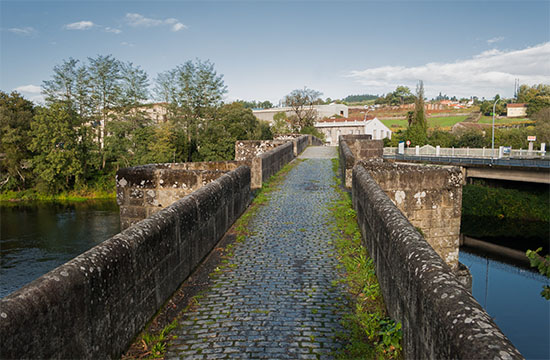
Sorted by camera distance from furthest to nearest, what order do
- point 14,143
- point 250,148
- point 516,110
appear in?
point 516,110
point 14,143
point 250,148

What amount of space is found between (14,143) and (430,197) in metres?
48.3

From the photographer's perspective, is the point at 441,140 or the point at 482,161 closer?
the point at 482,161

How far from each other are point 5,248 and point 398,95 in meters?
Result: 169

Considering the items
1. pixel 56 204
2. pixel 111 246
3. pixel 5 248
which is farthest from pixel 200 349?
pixel 56 204

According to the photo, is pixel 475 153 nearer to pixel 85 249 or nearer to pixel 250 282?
pixel 85 249

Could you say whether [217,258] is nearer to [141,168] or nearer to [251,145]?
[141,168]

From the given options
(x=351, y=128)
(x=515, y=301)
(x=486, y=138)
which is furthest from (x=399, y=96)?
(x=515, y=301)

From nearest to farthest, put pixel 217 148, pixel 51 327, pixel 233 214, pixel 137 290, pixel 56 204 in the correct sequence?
pixel 51 327
pixel 137 290
pixel 233 214
pixel 56 204
pixel 217 148

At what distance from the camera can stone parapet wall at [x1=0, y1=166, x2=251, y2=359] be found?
2.46 meters

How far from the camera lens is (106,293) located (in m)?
3.30

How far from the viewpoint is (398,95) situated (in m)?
176

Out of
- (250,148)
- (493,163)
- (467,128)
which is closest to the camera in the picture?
(250,148)

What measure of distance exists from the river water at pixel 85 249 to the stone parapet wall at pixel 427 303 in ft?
41.2

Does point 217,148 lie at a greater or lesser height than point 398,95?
lesser
